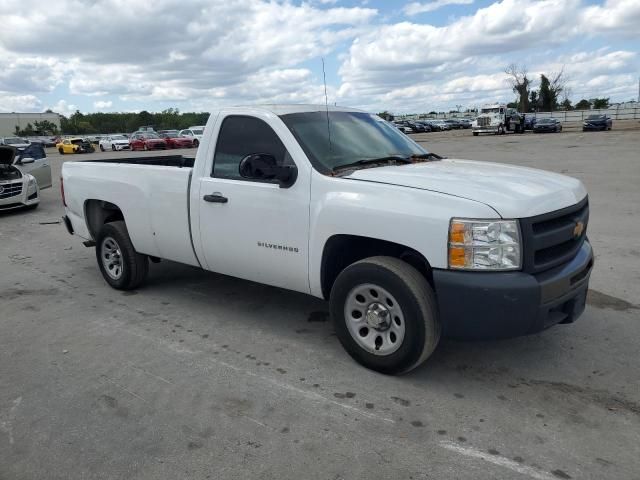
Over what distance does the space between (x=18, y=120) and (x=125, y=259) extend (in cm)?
13345

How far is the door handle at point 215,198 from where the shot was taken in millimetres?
4535

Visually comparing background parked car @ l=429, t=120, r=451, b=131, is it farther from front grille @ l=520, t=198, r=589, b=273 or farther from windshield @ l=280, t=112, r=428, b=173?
front grille @ l=520, t=198, r=589, b=273

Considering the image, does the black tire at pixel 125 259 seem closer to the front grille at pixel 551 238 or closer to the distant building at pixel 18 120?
the front grille at pixel 551 238

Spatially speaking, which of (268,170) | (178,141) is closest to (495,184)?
(268,170)

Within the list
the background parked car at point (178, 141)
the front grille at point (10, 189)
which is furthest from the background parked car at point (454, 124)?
the front grille at point (10, 189)

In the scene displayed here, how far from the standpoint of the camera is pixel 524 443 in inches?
118

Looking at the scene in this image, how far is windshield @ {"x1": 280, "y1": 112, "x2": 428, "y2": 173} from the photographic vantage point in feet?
13.8

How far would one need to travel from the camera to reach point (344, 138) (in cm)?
449

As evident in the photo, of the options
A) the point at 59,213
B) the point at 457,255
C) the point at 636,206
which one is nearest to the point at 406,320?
the point at 457,255

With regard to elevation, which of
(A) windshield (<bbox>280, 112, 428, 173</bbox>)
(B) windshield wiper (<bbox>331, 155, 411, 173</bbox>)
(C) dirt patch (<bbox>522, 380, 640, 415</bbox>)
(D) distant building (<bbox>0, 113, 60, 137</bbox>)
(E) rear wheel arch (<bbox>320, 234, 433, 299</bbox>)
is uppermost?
(D) distant building (<bbox>0, 113, 60, 137</bbox>)

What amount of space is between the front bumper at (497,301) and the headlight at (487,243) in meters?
0.07

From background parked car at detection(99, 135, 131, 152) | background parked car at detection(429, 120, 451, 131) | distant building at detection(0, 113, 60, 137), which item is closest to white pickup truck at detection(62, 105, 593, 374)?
background parked car at detection(99, 135, 131, 152)

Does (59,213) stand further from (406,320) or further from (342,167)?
(406,320)

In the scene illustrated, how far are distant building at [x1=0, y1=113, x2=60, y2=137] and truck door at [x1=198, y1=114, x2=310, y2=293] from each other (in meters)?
127
